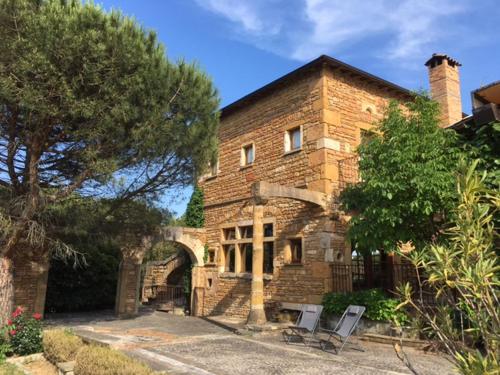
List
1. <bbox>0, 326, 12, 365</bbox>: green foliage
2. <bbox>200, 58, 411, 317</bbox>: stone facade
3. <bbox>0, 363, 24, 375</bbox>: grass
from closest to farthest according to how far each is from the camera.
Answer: <bbox>0, 363, 24, 375</bbox>: grass → <bbox>0, 326, 12, 365</bbox>: green foliage → <bbox>200, 58, 411, 317</bbox>: stone facade

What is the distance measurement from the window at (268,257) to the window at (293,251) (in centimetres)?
92

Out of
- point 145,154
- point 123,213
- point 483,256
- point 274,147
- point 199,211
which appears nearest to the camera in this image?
point 483,256

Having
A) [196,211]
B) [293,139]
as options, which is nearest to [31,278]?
[196,211]

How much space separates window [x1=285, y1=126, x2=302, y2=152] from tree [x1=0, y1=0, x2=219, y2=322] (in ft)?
8.49

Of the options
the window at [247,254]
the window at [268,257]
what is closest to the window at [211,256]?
the window at [247,254]

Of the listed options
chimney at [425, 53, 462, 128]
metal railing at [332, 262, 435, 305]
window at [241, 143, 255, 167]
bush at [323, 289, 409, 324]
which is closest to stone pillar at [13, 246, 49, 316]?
window at [241, 143, 255, 167]

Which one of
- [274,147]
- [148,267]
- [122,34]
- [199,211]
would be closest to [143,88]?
[122,34]

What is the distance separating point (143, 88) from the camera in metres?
8.46

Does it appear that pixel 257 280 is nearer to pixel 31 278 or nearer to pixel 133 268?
pixel 133 268

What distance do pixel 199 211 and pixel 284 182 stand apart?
4409mm

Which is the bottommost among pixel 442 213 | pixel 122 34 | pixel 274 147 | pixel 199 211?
pixel 442 213

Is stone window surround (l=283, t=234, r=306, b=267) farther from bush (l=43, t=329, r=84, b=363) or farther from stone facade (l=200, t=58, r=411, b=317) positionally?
bush (l=43, t=329, r=84, b=363)

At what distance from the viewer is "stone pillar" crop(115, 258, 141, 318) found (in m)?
12.9

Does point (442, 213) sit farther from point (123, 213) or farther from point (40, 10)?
point (40, 10)
